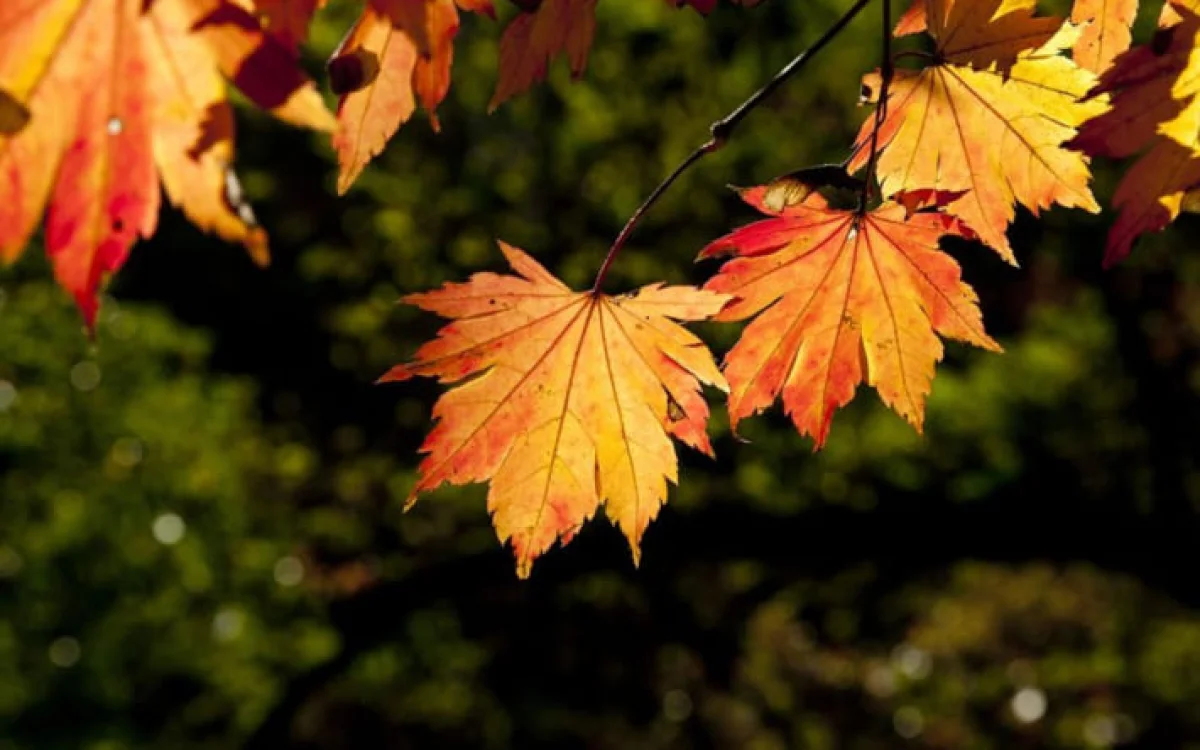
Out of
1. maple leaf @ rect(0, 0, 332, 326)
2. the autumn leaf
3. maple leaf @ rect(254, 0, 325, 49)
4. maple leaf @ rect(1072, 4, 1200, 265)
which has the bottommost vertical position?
maple leaf @ rect(0, 0, 332, 326)

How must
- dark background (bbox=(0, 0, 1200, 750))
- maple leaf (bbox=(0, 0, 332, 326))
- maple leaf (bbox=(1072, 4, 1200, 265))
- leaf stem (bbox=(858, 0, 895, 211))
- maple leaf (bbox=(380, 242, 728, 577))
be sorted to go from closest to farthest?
maple leaf (bbox=(0, 0, 332, 326)), maple leaf (bbox=(1072, 4, 1200, 265)), leaf stem (bbox=(858, 0, 895, 211)), maple leaf (bbox=(380, 242, 728, 577)), dark background (bbox=(0, 0, 1200, 750))

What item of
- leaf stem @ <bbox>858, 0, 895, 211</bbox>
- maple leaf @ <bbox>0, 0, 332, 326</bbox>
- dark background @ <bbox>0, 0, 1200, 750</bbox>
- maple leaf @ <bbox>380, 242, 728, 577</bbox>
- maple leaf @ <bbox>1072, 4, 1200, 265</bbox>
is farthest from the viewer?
dark background @ <bbox>0, 0, 1200, 750</bbox>

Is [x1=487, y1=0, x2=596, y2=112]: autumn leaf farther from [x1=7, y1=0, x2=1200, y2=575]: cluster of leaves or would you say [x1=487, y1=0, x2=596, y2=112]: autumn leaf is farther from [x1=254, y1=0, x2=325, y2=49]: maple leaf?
[x1=254, y1=0, x2=325, y2=49]: maple leaf

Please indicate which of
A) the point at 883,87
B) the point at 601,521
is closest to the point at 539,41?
the point at 883,87

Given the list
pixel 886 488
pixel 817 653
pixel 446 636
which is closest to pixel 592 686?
pixel 446 636

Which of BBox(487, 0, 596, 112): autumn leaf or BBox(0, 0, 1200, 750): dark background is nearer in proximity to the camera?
BBox(487, 0, 596, 112): autumn leaf

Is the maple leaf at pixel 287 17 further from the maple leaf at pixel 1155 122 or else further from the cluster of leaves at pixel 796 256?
the maple leaf at pixel 1155 122

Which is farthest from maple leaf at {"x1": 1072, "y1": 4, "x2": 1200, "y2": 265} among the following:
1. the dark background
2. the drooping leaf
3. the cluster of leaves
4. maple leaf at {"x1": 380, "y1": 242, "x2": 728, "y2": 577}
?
the dark background

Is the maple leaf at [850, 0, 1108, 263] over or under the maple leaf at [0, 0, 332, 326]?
over
